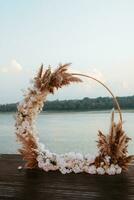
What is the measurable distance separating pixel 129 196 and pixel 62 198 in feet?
1.09

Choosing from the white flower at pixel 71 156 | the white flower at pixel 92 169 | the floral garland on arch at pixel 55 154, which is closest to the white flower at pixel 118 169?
the floral garland on arch at pixel 55 154

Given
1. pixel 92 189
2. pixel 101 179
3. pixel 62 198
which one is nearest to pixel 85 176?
pixel 101 179

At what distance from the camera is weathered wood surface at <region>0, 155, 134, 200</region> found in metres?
2.36

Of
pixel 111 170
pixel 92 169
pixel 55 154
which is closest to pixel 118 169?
pixel 111 170

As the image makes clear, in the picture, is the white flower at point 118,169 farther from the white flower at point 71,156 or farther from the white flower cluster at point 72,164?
the white flower at point 71,156

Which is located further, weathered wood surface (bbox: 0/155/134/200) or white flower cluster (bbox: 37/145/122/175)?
white flower cluster (bbox: 37/145/122/175)

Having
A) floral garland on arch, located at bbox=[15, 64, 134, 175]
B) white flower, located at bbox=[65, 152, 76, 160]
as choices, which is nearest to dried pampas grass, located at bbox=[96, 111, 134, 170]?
floral garland on arch, located at bbox=[15, 64, 134, 175]

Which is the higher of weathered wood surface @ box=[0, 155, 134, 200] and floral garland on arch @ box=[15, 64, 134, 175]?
floral garland on arch @ box=[15, 64, 134, 175]

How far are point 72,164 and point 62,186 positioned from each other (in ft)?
1.31

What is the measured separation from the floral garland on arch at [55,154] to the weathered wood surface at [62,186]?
65 mm

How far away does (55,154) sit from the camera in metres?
3.04

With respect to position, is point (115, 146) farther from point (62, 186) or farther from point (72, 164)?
point (62, 186)

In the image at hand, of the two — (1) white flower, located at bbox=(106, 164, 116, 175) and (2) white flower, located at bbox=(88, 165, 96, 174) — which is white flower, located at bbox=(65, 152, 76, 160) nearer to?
(2) white flower, located at bbox=(88, 165, 96, 174)

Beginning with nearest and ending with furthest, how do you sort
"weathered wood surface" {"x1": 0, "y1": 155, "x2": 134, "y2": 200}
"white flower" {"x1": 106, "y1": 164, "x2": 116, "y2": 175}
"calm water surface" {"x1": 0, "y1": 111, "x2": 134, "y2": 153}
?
"weathered wood surface" {"x1": 0, "y1": 155, "x2": 134, "y2": 200}, "white flower" {"x1": 106, "y1": 164, "x2": 116, "y2": 175}, "calm water surface" {"x1": 0, "y1": 111, "x2": 134, "y2": 153}
